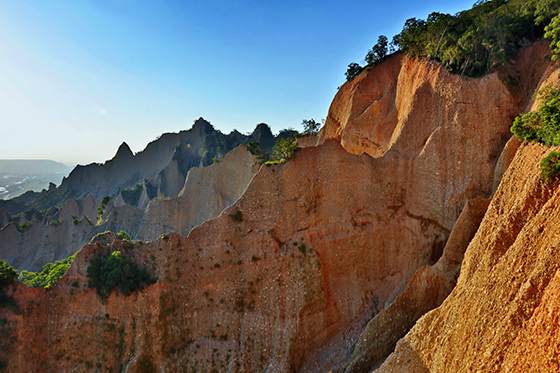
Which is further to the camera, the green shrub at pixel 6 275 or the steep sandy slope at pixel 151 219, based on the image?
the steep sandy slope at pixel 151 219

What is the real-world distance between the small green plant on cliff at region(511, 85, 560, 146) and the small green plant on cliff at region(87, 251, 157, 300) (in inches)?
983

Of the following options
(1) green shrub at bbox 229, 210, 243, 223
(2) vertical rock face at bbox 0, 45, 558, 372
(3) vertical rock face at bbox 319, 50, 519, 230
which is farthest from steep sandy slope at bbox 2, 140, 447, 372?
(3) vertical rock face at bbox 319, 50, 519, 230

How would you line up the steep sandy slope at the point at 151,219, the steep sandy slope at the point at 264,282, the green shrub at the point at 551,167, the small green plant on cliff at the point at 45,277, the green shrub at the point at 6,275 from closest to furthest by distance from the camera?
the green shrub at the point at 551,167
the green shrub at the point at 6,275
the steep sandy slope at the point at 264,282
the small green plant on cliff at the point at 45,277
the steep sandy slope at the point at 151,219

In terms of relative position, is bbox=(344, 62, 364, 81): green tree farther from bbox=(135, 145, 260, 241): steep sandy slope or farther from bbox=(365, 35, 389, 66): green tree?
bbox=(135, 145, 260, 241): steep sandy slope

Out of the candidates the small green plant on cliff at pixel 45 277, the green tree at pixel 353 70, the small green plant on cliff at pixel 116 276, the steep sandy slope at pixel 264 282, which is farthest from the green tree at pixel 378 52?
the small green plant on cliff at pixel 45 277

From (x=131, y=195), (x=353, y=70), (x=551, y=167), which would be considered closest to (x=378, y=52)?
(x=353, y=70)

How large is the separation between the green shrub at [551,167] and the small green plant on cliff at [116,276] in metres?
23.7

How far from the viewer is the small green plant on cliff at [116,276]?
21.3m

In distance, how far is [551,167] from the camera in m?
10.4

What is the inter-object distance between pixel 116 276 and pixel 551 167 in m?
26.2

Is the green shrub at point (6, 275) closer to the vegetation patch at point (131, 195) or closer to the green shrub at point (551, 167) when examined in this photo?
the green shrub at point (551, 167)

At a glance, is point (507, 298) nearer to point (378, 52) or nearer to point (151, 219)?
point (378, 52)

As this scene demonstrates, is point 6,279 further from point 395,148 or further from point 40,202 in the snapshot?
point 40,202

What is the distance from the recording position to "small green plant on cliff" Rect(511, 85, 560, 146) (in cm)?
1170
